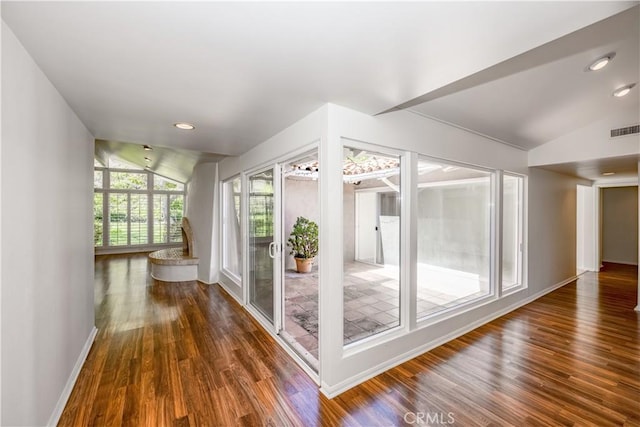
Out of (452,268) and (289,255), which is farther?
(289,255)

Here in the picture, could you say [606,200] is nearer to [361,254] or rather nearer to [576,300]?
[576,300]

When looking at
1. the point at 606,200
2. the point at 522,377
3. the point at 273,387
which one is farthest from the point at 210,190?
the point at 606,200

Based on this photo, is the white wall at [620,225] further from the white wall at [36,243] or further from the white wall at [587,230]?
the white wall at [36,243]

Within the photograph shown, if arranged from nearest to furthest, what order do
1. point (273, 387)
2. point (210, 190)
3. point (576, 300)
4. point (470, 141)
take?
point (273, 387) → point (470, 141) → point (576, 300) → point (210, 190)

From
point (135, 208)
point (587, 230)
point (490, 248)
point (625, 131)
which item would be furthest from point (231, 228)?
point (587, 230)

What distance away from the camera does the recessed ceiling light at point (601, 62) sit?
78.5 inches

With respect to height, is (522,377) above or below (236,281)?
below

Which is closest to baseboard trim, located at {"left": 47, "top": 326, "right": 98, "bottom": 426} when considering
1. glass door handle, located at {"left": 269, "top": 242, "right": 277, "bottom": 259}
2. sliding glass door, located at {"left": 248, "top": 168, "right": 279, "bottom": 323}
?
sliding glass door, located at {"left": 248, "top": 168, "right": 279, "bottom": 323}

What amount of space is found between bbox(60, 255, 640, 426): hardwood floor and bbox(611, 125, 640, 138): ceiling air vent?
2.41 m

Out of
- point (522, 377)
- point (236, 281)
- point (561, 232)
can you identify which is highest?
point (561, 232)

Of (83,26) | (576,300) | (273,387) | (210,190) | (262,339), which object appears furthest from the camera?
(210,190)

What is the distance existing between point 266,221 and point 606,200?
991 centimetres

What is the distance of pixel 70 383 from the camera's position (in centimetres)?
205

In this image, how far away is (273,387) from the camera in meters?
2.12
